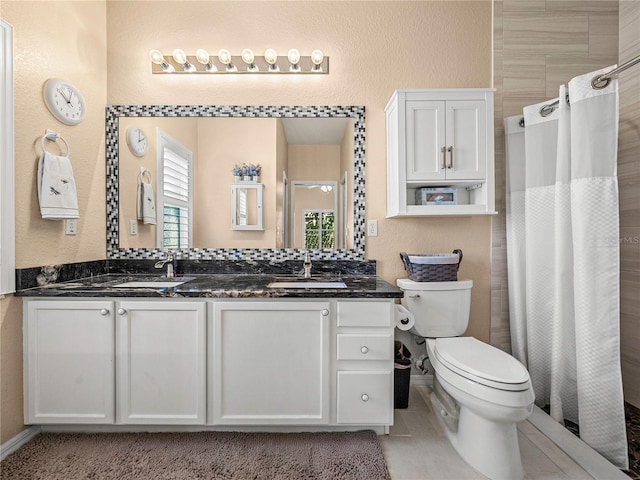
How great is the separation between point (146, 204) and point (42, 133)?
656 mm

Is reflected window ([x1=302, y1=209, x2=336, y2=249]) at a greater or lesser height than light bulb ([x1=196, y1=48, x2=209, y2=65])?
lesser

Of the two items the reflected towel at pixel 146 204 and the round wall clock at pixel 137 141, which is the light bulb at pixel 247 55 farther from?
the reflected towel at pixel 146 204

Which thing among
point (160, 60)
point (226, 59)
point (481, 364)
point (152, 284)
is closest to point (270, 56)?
point (226, 59)

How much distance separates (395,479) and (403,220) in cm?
145

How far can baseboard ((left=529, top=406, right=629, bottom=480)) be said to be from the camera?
147 centimetres

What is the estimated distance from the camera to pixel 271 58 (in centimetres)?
219

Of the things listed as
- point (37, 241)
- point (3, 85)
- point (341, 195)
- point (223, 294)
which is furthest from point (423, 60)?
point (37, 241)

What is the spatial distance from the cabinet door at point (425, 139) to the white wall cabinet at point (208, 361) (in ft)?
2.77

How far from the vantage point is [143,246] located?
229 centimetres

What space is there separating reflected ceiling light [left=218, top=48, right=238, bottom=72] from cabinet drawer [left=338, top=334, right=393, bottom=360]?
1.82 m

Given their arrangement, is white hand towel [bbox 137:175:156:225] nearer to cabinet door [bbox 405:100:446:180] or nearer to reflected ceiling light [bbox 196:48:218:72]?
reflected ceiling light [bbox 196:48:218:72]

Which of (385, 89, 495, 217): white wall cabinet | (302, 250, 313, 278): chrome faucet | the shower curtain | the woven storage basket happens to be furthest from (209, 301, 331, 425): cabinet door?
the shower curtain

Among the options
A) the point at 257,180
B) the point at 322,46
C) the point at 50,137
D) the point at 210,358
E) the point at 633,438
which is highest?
the point at 322,46

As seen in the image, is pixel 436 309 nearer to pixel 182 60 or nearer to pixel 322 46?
pixel 322 46
